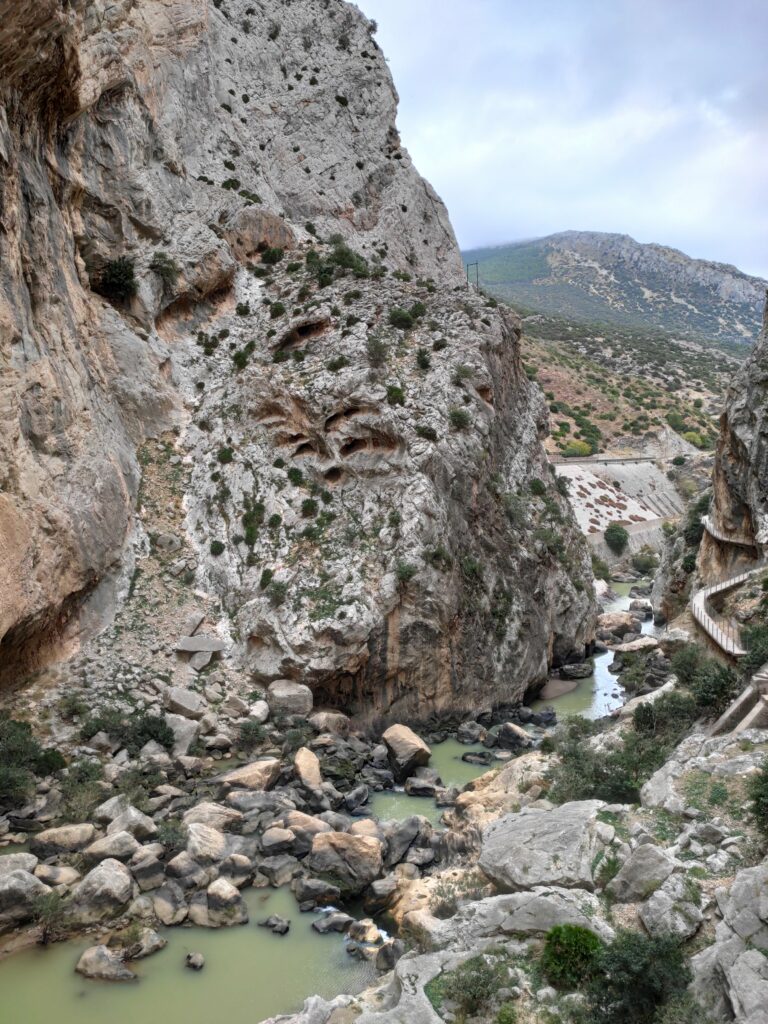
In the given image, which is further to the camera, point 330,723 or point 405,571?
point 405,571

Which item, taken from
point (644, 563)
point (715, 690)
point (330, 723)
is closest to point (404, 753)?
point (330, 723)

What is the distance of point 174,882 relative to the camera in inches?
552

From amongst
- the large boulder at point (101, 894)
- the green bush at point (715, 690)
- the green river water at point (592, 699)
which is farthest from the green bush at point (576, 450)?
the large boulder at point (101, 894)

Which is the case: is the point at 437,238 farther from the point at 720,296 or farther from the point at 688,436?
the point at 720,296

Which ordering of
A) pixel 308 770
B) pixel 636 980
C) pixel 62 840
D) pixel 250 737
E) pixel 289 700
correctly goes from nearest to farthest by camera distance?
pixel 636 980, pixel 62 840, pixel 308 770, pixel 250 737, pixel 289 700

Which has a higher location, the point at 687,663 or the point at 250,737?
the point at 687,663

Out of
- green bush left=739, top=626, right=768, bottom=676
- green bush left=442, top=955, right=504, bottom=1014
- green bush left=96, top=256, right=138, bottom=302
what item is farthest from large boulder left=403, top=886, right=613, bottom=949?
green bush left=96, top=256, right=138, bottom=302

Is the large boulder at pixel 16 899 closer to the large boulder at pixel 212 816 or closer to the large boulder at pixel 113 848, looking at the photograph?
the large boulder at pixel 113 848

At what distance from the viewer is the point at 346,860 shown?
591 inches

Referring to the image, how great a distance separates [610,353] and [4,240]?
85785 mm

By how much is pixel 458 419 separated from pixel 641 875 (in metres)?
20.5

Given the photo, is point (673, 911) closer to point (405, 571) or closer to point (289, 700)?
point (289, 700)

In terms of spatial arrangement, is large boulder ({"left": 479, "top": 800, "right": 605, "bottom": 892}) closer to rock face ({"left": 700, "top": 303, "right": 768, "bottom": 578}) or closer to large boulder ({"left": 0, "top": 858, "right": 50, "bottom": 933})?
large boulder ({"left": 0, "top": 858, "right": 50, "bottom": 933})

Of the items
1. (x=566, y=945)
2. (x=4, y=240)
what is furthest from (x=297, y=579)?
(x=566, y=945)
